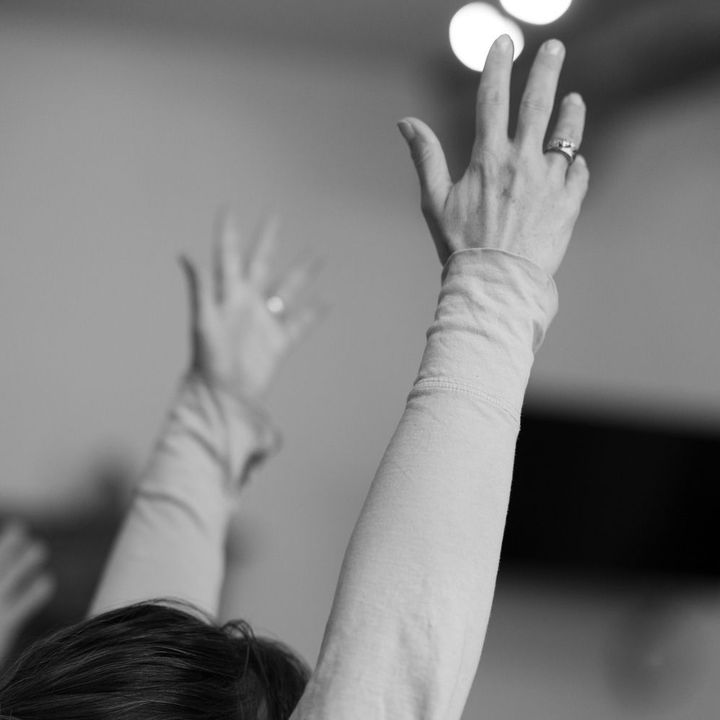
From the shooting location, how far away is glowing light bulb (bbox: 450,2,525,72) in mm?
967

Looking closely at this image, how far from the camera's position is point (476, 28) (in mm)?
968

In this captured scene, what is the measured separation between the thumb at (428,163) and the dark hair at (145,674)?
0.28m

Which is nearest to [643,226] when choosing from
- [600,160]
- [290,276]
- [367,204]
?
[600,160]

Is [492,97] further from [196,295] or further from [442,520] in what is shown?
[196,295]

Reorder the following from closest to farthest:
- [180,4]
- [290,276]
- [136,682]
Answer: [136,682] → [290,276] → [180,4]

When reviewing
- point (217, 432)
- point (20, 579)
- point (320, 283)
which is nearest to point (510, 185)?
point (217, 432)

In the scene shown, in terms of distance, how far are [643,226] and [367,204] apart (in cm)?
35

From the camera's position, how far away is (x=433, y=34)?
1.12 metres

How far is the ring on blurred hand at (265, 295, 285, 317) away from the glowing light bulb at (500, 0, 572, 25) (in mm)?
379

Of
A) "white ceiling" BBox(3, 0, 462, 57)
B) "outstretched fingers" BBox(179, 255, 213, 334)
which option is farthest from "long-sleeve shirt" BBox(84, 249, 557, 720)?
"white ceiling" BBox(3, 0, 462, 57)

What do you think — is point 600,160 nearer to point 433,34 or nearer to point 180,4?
point 433,34

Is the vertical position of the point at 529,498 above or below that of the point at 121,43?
below

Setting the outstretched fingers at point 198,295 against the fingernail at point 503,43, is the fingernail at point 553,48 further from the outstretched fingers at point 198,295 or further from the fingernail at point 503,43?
the outstretched fingers at point 198,295

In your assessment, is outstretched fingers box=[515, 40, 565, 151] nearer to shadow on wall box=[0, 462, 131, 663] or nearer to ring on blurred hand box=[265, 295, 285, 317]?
ring on blurred hand box=[265, 295, 285, 317]
